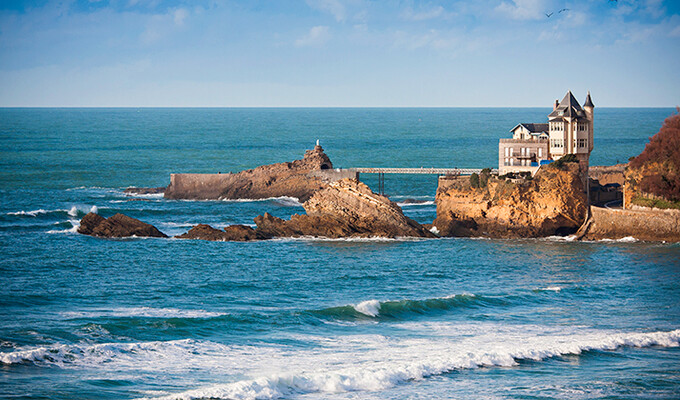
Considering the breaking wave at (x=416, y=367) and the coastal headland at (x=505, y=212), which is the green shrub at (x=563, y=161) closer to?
the coastal headland at (x=505, y=212)

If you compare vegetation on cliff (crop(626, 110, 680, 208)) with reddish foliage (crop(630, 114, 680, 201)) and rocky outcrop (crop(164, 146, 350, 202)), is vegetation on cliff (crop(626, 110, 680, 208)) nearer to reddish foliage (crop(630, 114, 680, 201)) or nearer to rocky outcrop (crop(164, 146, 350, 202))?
reddish foliage (crop(630, 114, 680, 201))

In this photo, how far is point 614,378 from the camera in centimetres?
3072

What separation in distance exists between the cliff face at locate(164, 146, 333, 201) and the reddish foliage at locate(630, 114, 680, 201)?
34.5m

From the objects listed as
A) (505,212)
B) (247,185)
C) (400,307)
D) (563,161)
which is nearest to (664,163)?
(563,161)

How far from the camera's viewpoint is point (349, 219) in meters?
62.2

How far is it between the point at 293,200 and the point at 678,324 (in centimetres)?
5225

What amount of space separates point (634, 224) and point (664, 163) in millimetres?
4686

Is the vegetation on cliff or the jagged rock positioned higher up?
the vegetation on cliff

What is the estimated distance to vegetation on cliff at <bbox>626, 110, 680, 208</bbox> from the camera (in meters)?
57.8

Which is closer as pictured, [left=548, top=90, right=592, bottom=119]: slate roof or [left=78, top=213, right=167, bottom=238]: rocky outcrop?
[left=78, top=213, right=167, bottom=238]: rocky outcrop

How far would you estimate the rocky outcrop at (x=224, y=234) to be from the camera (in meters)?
61.6

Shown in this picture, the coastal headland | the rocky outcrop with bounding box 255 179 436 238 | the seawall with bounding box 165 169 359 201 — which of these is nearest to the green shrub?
the coastal headland

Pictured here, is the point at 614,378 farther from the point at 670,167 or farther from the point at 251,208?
the point at 251,208

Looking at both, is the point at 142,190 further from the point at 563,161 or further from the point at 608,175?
the point at 563,161
